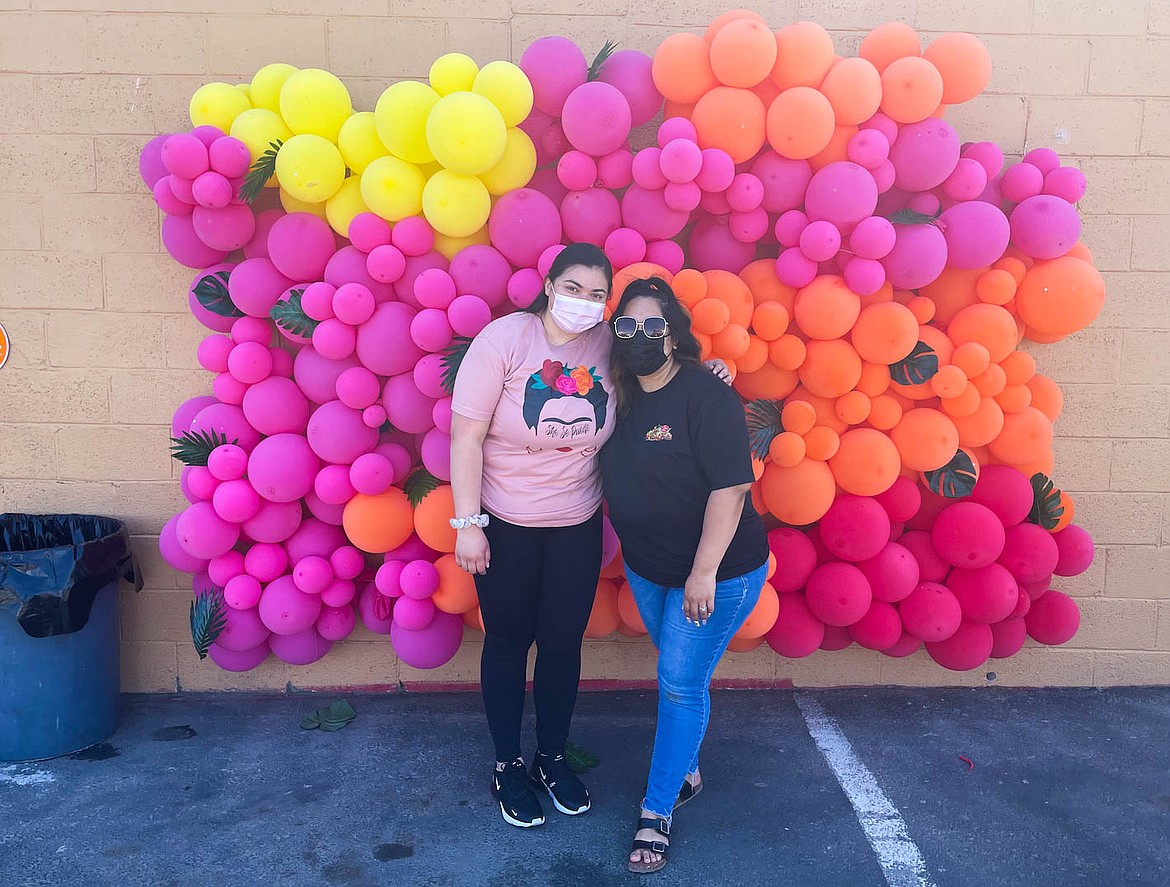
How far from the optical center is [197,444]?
9.75ft

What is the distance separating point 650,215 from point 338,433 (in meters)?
1.35

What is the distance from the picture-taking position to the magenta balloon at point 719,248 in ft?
9.89

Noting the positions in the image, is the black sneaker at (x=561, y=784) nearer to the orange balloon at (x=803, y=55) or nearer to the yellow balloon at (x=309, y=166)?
the yellow balloon at (x=309, y=166)

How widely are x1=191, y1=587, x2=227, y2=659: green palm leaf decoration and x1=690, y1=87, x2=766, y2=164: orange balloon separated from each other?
247cm

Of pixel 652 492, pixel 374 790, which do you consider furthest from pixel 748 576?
pixel 374 790

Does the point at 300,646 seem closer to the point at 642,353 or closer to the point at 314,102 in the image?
the point at 642,353

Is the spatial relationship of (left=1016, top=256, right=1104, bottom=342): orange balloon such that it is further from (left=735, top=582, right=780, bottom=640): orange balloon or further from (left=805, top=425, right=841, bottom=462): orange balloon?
(left=735, top=582, right=780, bottom=640): orange balloon

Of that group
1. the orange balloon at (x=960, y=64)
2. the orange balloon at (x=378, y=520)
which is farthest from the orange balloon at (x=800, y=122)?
the orange balloon at (x=378, y=520)

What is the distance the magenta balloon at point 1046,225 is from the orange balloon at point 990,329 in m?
0.26

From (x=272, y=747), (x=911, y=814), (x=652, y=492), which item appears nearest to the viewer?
(x=652, y=492)

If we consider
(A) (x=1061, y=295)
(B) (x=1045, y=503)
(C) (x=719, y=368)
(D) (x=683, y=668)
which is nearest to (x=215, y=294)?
(C) (x=719, y=368)

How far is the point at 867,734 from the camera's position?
319cm

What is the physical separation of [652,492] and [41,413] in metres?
2.56

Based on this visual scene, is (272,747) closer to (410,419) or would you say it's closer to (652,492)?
(410,419)
